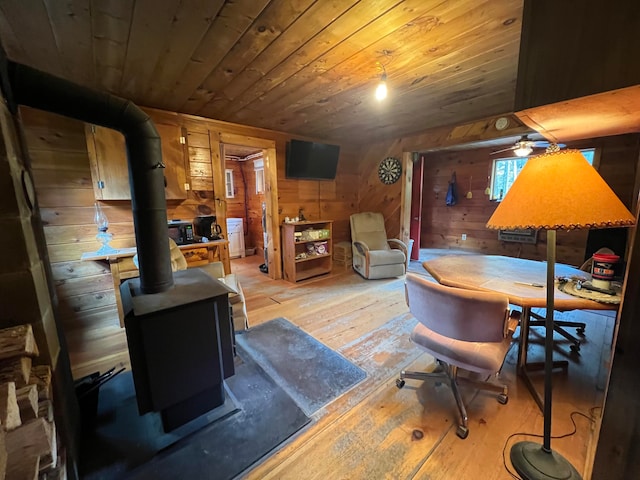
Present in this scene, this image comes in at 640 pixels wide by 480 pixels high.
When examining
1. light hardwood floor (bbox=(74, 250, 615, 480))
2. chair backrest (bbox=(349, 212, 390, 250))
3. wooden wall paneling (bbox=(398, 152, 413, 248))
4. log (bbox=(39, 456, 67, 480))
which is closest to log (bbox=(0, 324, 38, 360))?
log (bbox=(39, 456, 67, 480))

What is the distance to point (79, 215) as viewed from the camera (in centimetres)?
260

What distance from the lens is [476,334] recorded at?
1345 mm

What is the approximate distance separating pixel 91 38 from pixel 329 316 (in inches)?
112

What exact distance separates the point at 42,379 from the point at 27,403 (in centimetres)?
19

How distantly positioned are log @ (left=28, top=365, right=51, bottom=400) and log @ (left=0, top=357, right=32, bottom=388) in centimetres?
6

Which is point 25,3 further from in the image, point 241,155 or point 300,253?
point 241,155

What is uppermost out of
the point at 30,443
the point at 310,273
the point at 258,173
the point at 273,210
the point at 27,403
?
the point at 258,173

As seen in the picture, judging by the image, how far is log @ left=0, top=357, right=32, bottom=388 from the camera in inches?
33.5

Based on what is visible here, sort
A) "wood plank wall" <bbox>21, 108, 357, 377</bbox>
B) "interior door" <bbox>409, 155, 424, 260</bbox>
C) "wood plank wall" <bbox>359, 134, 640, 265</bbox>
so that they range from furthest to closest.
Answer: "interior door" <bbox>409, 155, 424, 260</bbox>, "wood plank wall" <bbox>359, 134, 640, 265</bbox>, "wood plank wall" <bbox>21, 108, 357, 377</bbox>

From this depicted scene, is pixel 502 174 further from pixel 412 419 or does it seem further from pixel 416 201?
pixel 412 419

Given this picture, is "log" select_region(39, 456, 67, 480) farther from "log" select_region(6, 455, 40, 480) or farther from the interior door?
the interior door

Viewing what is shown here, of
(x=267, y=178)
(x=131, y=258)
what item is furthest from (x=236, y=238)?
(x=131, y=258)

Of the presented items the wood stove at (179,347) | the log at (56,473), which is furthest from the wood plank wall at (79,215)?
the log at (56,473)

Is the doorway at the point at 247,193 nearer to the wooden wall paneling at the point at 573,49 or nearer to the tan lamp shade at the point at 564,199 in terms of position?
the tan lamp shade at the point at 564,199
